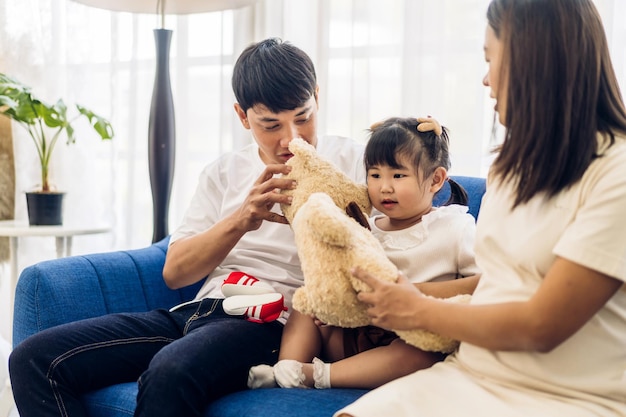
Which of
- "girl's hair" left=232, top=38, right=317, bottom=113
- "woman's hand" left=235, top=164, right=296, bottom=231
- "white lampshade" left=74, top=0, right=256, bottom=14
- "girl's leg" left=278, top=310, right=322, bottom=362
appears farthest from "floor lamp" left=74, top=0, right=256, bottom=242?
"girl's leg" left=278, top=310, right=322, bottom=362

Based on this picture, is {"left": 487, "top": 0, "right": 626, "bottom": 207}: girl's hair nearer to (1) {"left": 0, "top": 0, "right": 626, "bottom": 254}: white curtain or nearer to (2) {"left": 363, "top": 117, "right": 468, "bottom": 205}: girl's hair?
(2) {"left": 363, "top": 117, "right": 468, "bottom": 205}: girl's hair

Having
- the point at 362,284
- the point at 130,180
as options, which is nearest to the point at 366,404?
the point at 362,284

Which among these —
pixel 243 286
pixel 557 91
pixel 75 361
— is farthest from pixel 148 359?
pixel 557 91

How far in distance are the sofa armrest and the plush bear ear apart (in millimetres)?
644

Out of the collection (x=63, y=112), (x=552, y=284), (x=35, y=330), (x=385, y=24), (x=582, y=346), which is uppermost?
(x=385, y=24)

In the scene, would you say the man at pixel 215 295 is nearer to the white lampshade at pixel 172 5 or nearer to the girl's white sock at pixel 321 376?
the girl's white sock at pixel 321 376

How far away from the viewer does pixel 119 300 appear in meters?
1.81

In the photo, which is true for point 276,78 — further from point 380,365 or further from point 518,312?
point 518,312

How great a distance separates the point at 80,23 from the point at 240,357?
2.00 meters

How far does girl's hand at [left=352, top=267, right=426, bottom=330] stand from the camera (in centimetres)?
114

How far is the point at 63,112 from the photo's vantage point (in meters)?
2.47

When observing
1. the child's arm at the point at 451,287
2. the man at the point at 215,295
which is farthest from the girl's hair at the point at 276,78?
the child's arm at the point at 451,287

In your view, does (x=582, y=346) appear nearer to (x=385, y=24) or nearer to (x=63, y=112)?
(x=385, y=24)

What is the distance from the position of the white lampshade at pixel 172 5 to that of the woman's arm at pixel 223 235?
0.96 m
